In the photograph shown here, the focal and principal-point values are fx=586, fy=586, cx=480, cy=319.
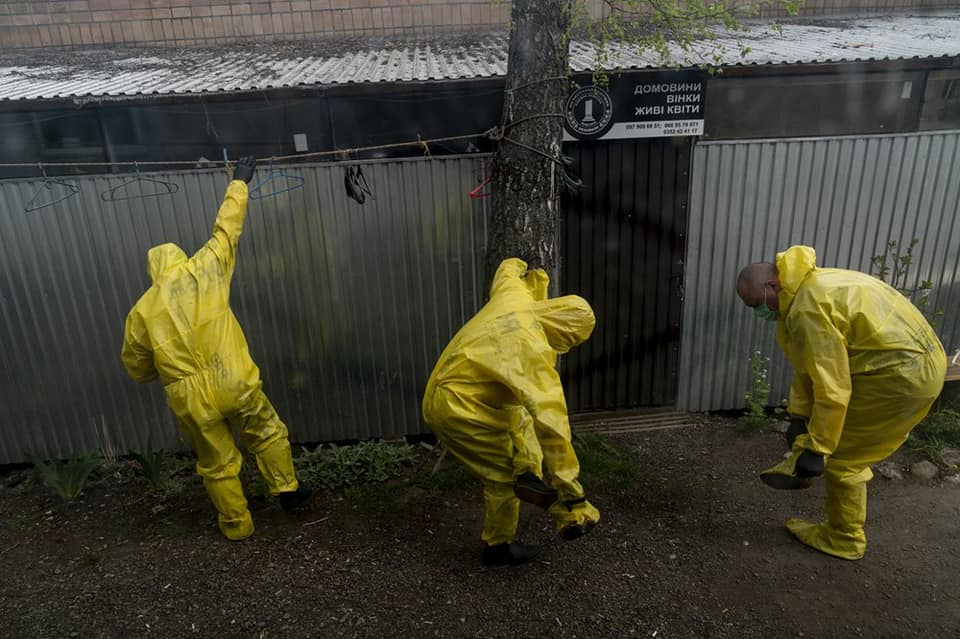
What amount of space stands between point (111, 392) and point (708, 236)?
15.8ft

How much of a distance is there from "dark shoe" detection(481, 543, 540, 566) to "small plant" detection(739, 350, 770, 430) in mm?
2416

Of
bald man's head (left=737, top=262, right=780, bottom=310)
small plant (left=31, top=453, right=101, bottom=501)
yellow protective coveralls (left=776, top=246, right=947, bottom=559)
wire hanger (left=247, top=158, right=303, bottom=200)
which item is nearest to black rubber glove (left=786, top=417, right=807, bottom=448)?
yellow protective coveralls (left=776, top=246, right=947, bottom=559)

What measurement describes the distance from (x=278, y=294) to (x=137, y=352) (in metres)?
1.21

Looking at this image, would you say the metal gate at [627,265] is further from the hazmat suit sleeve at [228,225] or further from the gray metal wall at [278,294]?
the hazmat suit sleeve at [228,225]

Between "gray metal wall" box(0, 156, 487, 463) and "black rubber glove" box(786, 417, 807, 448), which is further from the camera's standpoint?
"gray metal wall" box(0, 156, 487, 463)

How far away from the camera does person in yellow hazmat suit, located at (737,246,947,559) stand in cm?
286

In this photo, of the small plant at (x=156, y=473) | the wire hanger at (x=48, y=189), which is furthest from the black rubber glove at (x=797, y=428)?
the wire hanger at (x=48, y=189)

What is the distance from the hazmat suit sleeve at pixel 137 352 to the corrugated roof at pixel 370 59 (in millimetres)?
1724

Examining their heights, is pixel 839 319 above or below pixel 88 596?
above

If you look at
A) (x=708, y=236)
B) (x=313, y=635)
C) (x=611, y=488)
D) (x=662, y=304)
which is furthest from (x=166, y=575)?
(x=708, y=236)

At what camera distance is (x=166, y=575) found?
336 centimetres

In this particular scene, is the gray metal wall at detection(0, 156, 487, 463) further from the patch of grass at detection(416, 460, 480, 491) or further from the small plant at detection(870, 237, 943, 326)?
the small plant at detection(870, 237, 943, 326)

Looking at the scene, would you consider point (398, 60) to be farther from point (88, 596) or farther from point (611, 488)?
point (88, 596)

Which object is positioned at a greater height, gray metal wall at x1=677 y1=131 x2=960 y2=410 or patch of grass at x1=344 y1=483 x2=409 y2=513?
gray metal wall at x1=677 y1=131 x2=960 y2=410
